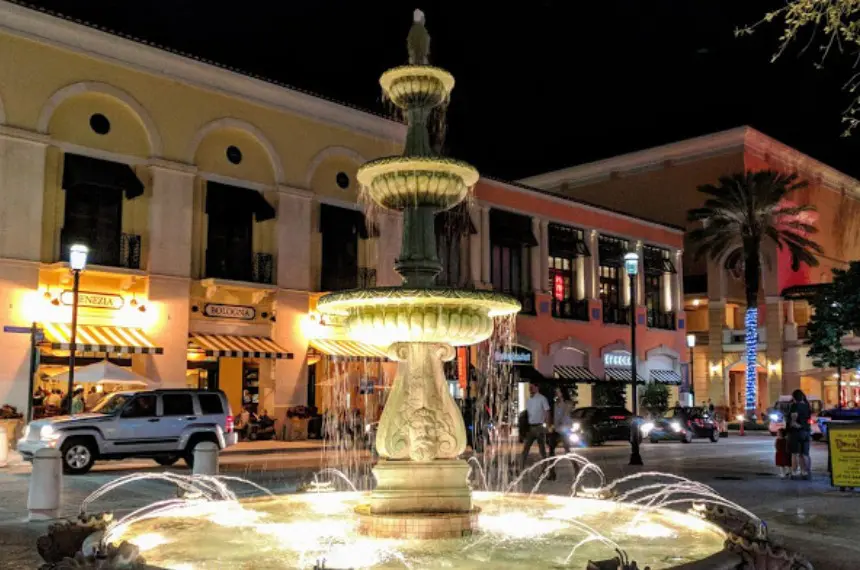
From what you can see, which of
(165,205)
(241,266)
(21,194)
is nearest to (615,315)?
(241,266)

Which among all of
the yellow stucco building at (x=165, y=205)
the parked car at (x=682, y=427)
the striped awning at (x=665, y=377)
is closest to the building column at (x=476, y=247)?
the yellow stucco building at (x=165, y=205)

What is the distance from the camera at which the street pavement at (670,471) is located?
10.7m

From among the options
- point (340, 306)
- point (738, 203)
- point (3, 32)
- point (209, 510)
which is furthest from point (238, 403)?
point (738, 203)

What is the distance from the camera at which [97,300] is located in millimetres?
27203

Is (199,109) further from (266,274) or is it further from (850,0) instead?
(850,0)

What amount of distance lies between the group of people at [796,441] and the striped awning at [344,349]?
53.1 ft

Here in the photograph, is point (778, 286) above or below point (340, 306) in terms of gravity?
above

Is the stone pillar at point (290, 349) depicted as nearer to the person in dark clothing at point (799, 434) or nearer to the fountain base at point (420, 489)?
the person in dark clothing at point (799, 434)

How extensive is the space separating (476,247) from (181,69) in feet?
48.4

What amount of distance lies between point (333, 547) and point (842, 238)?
193ft

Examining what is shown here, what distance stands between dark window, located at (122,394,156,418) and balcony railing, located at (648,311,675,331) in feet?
108

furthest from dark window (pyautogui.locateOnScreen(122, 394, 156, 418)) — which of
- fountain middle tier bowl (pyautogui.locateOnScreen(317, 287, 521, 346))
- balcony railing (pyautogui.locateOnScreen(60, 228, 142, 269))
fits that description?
fountain middle tier bowl (pyautogui.locateOnScreen(317, 287, 521, 346))

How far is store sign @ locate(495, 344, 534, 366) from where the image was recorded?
38125 mm

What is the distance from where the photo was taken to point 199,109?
29906mm
